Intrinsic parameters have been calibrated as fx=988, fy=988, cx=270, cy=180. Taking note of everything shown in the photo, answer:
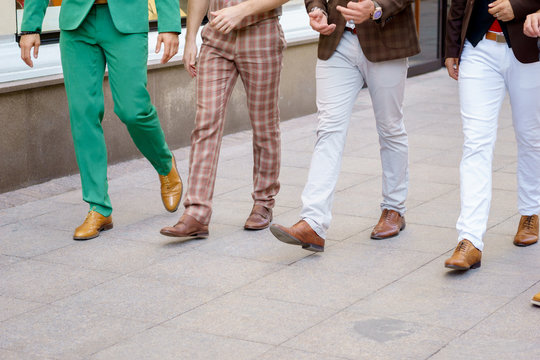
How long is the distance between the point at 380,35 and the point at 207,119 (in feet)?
3.56

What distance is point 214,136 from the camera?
5.60 meters

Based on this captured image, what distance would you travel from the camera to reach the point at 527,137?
5.21 m

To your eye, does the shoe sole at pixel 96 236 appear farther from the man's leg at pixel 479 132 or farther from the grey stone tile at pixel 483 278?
the man's leg at pixel 479 132

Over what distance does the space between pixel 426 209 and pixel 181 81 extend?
126 inches

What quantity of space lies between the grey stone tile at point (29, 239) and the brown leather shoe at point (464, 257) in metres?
2.19

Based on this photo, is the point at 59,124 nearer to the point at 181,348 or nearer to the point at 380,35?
the point at 380,35

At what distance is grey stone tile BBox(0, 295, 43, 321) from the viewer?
4.45 metres

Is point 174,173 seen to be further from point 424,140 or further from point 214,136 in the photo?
point 424,140

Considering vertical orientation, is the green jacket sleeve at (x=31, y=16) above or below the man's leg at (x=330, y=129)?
above

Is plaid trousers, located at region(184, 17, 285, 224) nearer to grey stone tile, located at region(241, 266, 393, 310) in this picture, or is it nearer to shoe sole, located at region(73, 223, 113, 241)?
shoe sole, located at region(73, 223, 113, 241)

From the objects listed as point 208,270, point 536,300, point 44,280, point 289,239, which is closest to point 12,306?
point 44,280

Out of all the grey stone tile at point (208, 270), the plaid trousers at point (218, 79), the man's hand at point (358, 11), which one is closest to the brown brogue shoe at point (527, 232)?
the grey stone tile at point (208, 270)

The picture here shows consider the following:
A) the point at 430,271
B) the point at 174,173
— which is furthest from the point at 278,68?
the point at 430,271

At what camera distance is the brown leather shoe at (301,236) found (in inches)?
198
